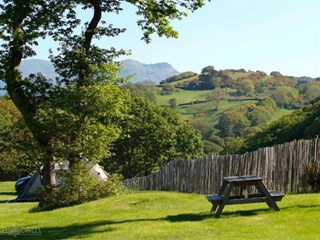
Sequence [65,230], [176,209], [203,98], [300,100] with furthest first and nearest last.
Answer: [203,98] < [300,100] < [176,209] < [65,230]

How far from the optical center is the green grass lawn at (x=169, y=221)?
9.98m

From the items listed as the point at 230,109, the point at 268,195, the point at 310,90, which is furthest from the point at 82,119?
the point at 310,90

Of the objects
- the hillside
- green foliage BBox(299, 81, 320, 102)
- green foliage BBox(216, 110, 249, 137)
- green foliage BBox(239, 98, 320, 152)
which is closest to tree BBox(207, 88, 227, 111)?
the hillside

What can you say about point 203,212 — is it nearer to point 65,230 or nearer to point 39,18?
point 65,230

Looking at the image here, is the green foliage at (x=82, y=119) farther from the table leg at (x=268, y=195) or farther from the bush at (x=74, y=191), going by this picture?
the table leg at (x=268, y=195)

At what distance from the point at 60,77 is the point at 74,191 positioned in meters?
4.33

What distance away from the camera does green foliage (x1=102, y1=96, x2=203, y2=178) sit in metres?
52.8

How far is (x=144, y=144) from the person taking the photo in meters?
53.5

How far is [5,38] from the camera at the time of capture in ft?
56.6

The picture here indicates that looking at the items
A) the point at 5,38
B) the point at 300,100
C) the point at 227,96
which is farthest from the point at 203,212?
the point at 227,96

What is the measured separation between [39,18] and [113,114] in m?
4.37

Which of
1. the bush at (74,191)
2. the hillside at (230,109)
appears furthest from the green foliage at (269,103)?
the bush at (74,191)

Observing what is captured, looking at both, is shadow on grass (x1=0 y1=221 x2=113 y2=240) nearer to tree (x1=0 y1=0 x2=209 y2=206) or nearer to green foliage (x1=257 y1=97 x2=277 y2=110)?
tree (x1=0 y1=0 x2=209 y2=206)

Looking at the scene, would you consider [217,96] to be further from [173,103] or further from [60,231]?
[60,231]
